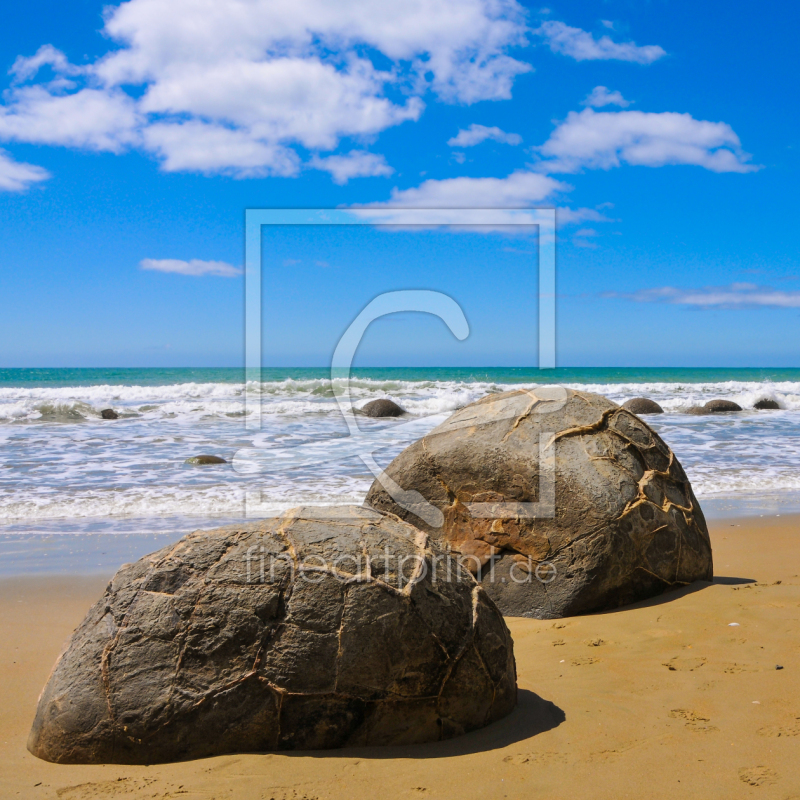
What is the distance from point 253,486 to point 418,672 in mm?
6342

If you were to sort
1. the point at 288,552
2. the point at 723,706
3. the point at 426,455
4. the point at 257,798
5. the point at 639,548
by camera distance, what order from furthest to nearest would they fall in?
the point at 426,455 < the point at 639,548 < the point at 723,706 < the point at 288,552 < the point at 257,798

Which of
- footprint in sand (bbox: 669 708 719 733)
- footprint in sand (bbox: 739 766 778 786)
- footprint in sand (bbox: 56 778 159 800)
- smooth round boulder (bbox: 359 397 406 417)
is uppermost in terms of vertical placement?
smooth round boulder (bbox: 359 397 406 417)

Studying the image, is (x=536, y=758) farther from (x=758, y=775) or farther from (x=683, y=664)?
(x=683, y=664)

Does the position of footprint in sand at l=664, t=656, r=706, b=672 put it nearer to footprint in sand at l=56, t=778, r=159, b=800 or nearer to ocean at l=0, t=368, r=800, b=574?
footprint in sand at l=56, t=778, r=159, b=800

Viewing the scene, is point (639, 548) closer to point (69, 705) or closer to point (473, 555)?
point (473, 555)

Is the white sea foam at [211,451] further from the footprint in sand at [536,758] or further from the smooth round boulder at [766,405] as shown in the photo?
the footprint in sand at [536,758]

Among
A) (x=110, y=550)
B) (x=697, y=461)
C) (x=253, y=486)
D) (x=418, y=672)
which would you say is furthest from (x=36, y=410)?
(x=418, y=672)

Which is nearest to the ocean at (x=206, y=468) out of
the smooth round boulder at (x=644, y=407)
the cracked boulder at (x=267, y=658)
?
the smooth round boulder at (x=644, y=407)

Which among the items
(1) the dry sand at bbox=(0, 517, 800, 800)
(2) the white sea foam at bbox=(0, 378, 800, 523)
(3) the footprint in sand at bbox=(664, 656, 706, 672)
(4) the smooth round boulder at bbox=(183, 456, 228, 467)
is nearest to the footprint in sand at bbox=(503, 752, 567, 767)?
(1) the dry sand at bbox=(0, 517, 800, 800)

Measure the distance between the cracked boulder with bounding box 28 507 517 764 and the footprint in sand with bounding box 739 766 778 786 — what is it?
872mm

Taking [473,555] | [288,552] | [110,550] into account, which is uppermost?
[288,552]

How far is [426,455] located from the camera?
466cm

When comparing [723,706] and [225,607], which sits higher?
[225,607]

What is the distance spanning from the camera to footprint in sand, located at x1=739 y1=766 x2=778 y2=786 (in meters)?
2.33
